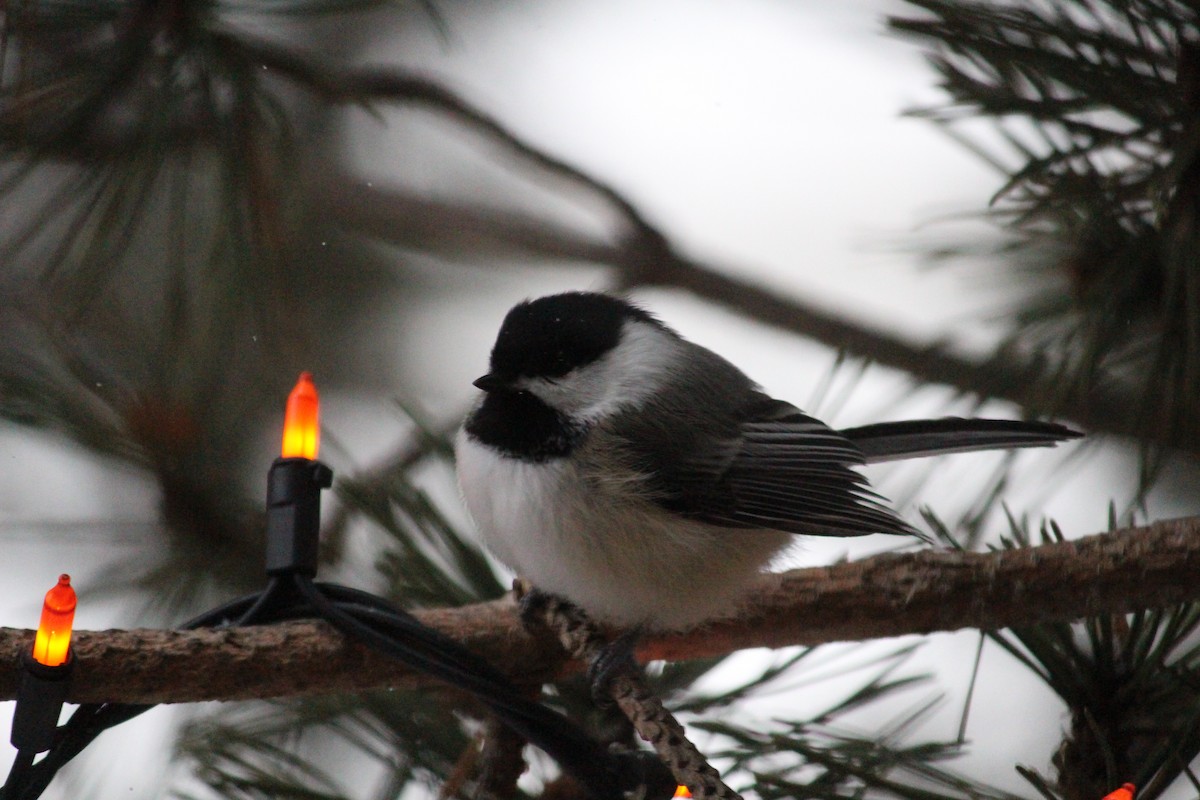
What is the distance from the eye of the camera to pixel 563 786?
0.76m

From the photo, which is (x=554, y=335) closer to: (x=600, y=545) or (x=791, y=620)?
(x=600, y=545)

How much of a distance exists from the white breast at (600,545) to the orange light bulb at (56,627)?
0.33m

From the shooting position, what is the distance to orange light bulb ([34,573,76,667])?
0.56 meters

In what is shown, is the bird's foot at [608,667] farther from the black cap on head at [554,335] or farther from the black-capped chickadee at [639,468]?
the black cap on head at [554,335]

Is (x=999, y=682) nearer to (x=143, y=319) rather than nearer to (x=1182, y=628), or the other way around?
(x=1182, y=628)

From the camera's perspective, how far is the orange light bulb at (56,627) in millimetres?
557

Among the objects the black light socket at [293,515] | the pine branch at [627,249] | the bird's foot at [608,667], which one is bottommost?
the bird's foot at [608,667]

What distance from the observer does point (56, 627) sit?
1.86 ft

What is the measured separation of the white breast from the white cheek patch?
6 cm

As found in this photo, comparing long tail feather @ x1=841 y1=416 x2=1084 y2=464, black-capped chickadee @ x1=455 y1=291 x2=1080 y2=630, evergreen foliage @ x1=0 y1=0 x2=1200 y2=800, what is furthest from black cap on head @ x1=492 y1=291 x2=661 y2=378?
long tail feather @ x1=841 y1=416 x2=1084 y2=464

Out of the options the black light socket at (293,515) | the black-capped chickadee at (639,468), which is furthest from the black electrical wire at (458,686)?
the black-capped chickadee at (639,468)

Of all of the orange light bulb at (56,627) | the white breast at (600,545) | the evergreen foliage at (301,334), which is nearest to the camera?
the orange light bulb at (56,627)

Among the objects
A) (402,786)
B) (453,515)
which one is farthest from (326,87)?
(402,786)

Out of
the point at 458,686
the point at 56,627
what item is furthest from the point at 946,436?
the point at 56,627
